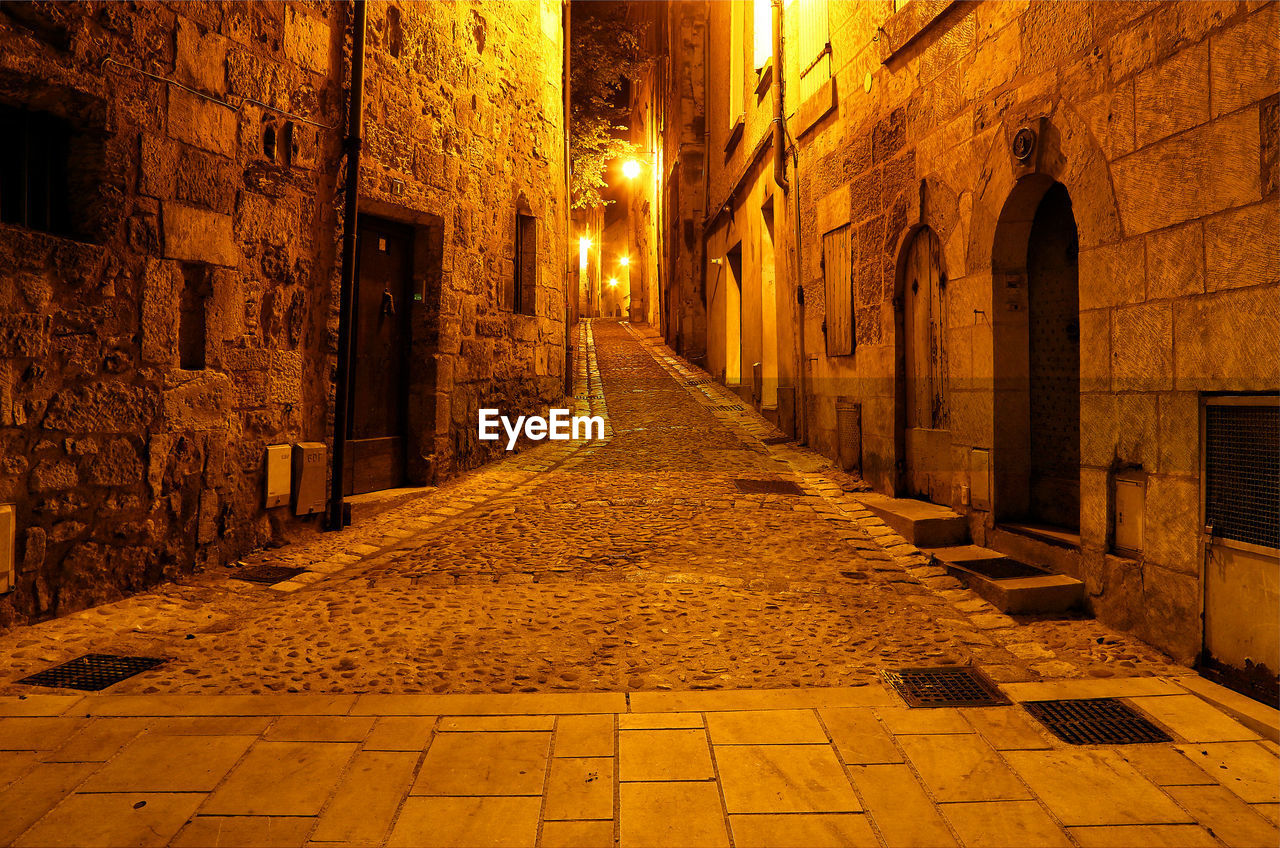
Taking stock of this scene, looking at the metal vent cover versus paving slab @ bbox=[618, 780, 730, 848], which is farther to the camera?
the metal vent cover

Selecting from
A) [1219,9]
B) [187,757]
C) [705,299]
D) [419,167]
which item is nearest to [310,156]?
[419,167]

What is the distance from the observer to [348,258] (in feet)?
18.8

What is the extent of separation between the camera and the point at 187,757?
243 centimetres

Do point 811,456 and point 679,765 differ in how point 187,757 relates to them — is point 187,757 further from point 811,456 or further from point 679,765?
point 811,456

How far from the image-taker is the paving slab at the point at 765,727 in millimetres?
2588

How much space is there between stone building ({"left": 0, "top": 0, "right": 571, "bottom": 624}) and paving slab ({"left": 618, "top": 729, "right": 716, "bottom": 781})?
3.32m

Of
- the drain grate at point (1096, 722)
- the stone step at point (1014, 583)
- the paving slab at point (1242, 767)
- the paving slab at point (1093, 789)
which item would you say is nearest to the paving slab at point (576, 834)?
the paving slab at point (1093, 789)

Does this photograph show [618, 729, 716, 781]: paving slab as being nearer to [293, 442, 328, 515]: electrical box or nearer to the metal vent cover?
[293, 442, 328, 515]: electrical box

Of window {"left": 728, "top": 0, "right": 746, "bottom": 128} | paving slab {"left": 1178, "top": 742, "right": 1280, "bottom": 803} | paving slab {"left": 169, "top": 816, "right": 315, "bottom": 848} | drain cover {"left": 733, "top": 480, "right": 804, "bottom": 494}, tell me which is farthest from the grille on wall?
window {"left": 728, "top": 0, "right": 746, "bottom": 128}

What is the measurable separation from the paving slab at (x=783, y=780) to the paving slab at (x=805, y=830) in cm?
4

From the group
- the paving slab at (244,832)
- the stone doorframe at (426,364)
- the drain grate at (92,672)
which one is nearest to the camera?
the paving slab at (244,832)

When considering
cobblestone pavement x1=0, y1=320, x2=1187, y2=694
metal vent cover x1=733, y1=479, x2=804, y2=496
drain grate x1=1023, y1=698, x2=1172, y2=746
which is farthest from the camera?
metal vent cover x1=733, y1=479, x2=804, y2=496

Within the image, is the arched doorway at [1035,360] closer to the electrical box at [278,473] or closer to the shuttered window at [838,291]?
the shuttered window at [838,291]

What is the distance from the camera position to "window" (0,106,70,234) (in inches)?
155
